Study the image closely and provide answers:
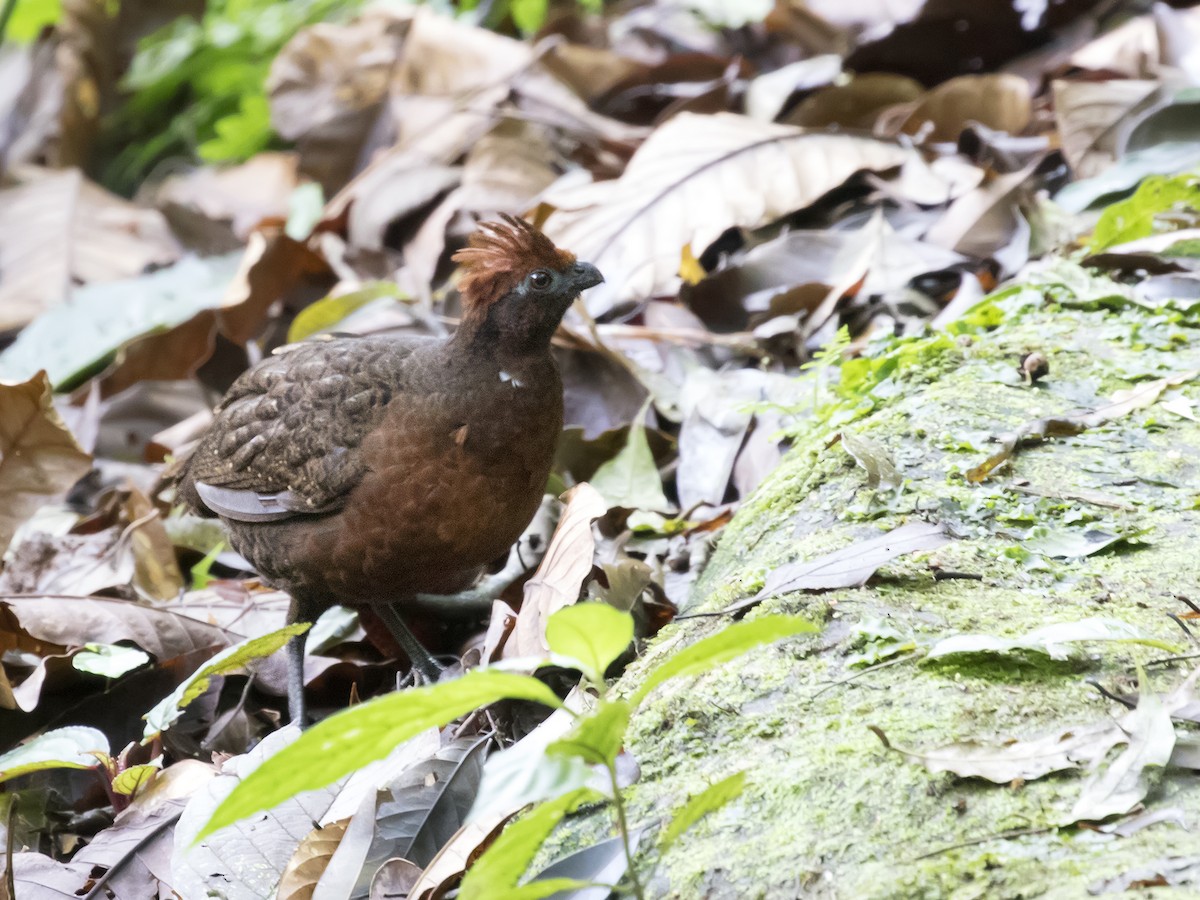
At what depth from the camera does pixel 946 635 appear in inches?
87.7

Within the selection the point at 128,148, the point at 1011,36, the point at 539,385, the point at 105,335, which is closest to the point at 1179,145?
the point at 1011,36

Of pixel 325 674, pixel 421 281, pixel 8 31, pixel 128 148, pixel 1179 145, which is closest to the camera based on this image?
pixel 325 674

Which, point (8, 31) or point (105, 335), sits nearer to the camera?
point (105, 335)

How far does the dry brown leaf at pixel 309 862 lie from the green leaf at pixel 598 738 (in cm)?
100

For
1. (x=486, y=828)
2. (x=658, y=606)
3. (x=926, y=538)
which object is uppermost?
(x=926, y=538)

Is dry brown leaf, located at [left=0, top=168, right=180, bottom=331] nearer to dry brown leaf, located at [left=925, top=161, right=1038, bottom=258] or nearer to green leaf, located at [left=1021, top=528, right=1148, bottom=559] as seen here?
dry brown leaf, located at [left=925, top=161, right=1038, bottom=258]

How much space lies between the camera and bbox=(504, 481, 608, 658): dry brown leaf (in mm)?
2939

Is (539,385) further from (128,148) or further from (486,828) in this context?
(128,148)

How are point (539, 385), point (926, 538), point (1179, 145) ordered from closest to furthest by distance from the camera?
point (926, 538), point (539, 385), point (1179, 145)

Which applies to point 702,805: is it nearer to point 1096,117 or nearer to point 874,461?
point 874,461

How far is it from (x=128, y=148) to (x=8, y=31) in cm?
106

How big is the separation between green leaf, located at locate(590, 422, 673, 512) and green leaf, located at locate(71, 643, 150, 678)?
4.58 ft

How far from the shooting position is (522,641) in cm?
303

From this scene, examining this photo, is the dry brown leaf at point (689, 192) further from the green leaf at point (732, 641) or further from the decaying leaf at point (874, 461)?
the green leaf at point (732, 641)
